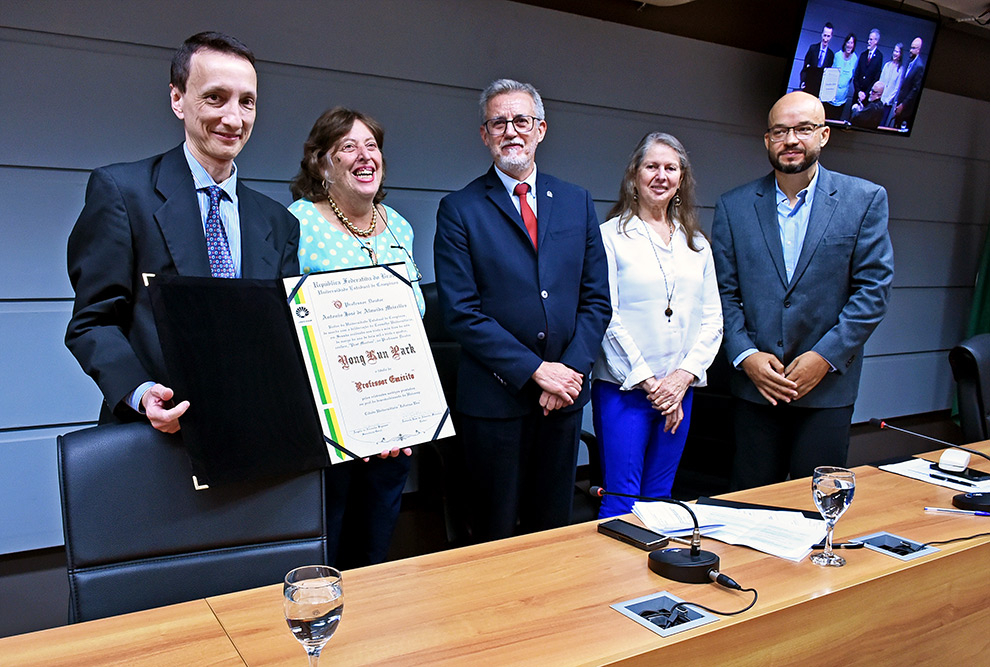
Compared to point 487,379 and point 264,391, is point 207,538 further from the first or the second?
point 487,379

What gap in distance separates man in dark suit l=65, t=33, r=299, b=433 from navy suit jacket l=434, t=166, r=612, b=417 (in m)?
0.74

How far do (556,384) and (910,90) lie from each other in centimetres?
398

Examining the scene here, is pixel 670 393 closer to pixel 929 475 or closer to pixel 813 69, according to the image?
pixel 929 475

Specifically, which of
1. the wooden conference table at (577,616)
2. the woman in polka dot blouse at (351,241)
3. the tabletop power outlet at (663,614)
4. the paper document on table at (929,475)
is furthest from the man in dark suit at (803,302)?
the tabletop power outlet at (663,614)

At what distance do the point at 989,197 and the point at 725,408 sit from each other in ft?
14.1

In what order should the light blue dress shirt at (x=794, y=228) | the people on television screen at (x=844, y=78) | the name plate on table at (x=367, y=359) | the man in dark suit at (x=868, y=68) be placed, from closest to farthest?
the name plate on table at (x=367, y=359) → the light blue dress shirt at (x=794, y=228) → the people on television screen at (x=844, y=78) → the man in dark suit at (x=868, y=68)

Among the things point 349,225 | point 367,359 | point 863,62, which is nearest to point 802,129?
point 349,225

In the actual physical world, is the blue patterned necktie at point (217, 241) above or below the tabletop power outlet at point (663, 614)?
above

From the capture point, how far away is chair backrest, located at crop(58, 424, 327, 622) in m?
1.31

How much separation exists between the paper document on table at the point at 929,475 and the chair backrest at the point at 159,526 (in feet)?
4.89

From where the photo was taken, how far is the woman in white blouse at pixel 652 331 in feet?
8.85

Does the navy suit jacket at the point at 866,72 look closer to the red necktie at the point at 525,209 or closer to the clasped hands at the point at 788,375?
the clasped hands at the point at 788,375

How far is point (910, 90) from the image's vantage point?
493cm

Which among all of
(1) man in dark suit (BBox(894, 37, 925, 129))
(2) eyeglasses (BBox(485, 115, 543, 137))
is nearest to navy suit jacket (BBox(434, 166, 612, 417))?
(2) eyeglasses (BBox(485, 115, 543, 137))
